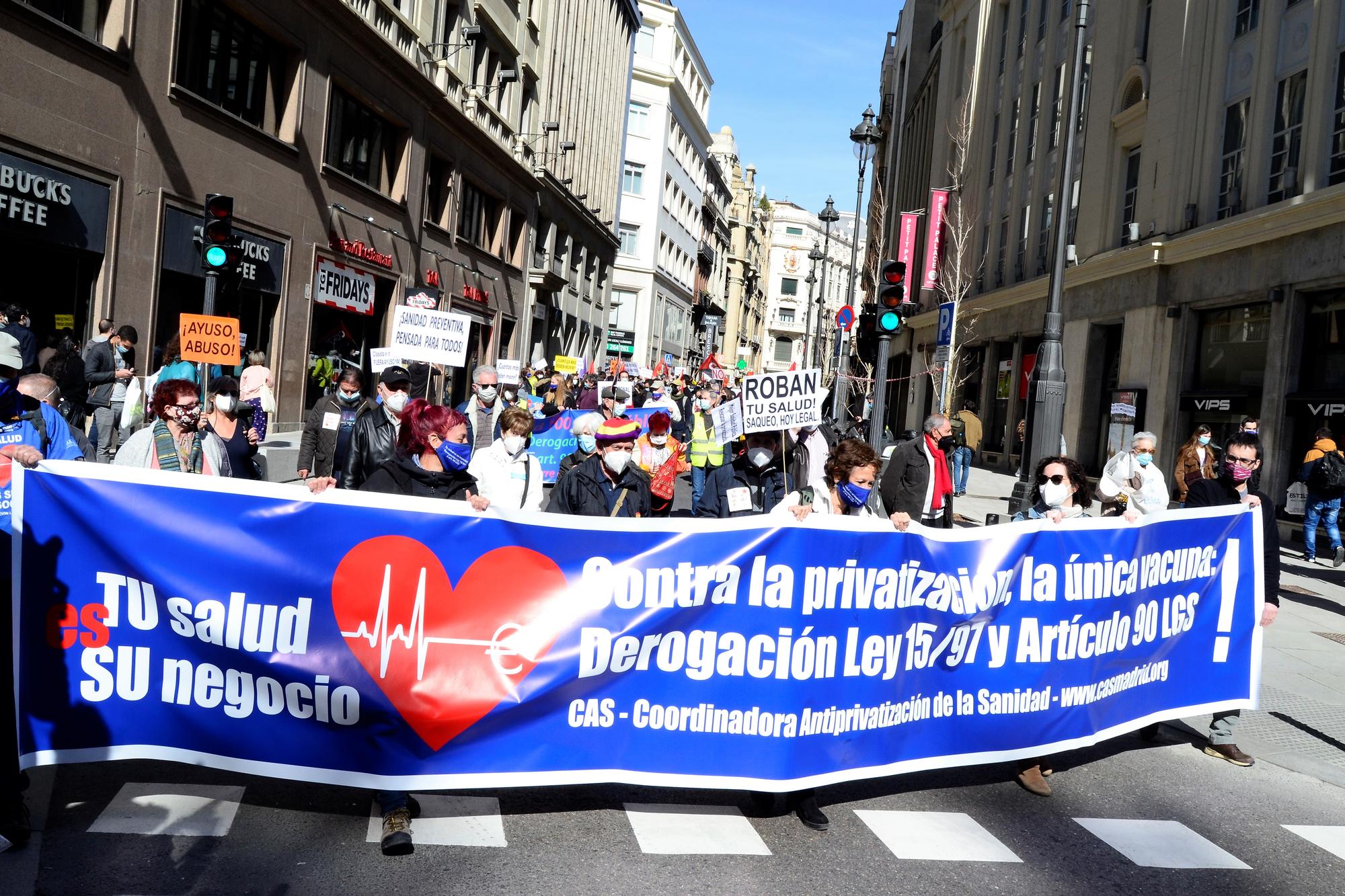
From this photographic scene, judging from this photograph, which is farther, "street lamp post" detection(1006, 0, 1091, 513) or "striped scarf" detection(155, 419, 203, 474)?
"street lamp post" detection(1006, 0, 1091, 513)

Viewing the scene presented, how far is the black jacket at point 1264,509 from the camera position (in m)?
6.91

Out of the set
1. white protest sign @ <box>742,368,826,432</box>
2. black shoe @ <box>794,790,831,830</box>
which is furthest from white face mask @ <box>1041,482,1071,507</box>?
white protest sign @ <box>742,368,826,432</box>

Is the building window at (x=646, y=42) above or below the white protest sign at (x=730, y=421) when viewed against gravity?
above

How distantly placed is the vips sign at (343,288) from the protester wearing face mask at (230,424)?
1595cm

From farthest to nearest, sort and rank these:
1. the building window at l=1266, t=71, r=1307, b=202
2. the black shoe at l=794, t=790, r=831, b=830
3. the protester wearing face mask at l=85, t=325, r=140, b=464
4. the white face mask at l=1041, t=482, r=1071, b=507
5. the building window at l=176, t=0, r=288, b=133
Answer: the building window at l=1266, t=71, r=1307, b=202, the building window at l=176, t=0, r=288, b=133, the protester wearing face mask at l=85, t=325, r=140, b=464, the white face mask at l=1041, t=482, r=1071, b=507, the black shoe at l=794, t=790, r=831, b=830

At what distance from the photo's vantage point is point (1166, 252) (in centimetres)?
2391

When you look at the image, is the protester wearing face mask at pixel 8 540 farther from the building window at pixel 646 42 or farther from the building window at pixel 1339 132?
the building window at pixel 646 42

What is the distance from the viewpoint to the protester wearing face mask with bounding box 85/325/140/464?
13375 mm

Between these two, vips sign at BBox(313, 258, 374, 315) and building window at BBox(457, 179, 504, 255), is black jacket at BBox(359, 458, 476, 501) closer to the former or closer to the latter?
vips sign at BBox(313, 258, 374, 315)

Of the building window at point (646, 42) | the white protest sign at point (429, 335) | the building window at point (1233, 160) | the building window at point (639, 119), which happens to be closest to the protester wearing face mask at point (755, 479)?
the white protest sign at point (429, 335)

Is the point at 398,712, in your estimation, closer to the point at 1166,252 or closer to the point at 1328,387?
the point at 1328,387

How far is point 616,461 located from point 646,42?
6758cm

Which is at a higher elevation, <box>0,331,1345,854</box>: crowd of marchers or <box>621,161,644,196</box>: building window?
<box>621,161,644,196</box>: building window

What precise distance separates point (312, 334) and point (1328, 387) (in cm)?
1824
